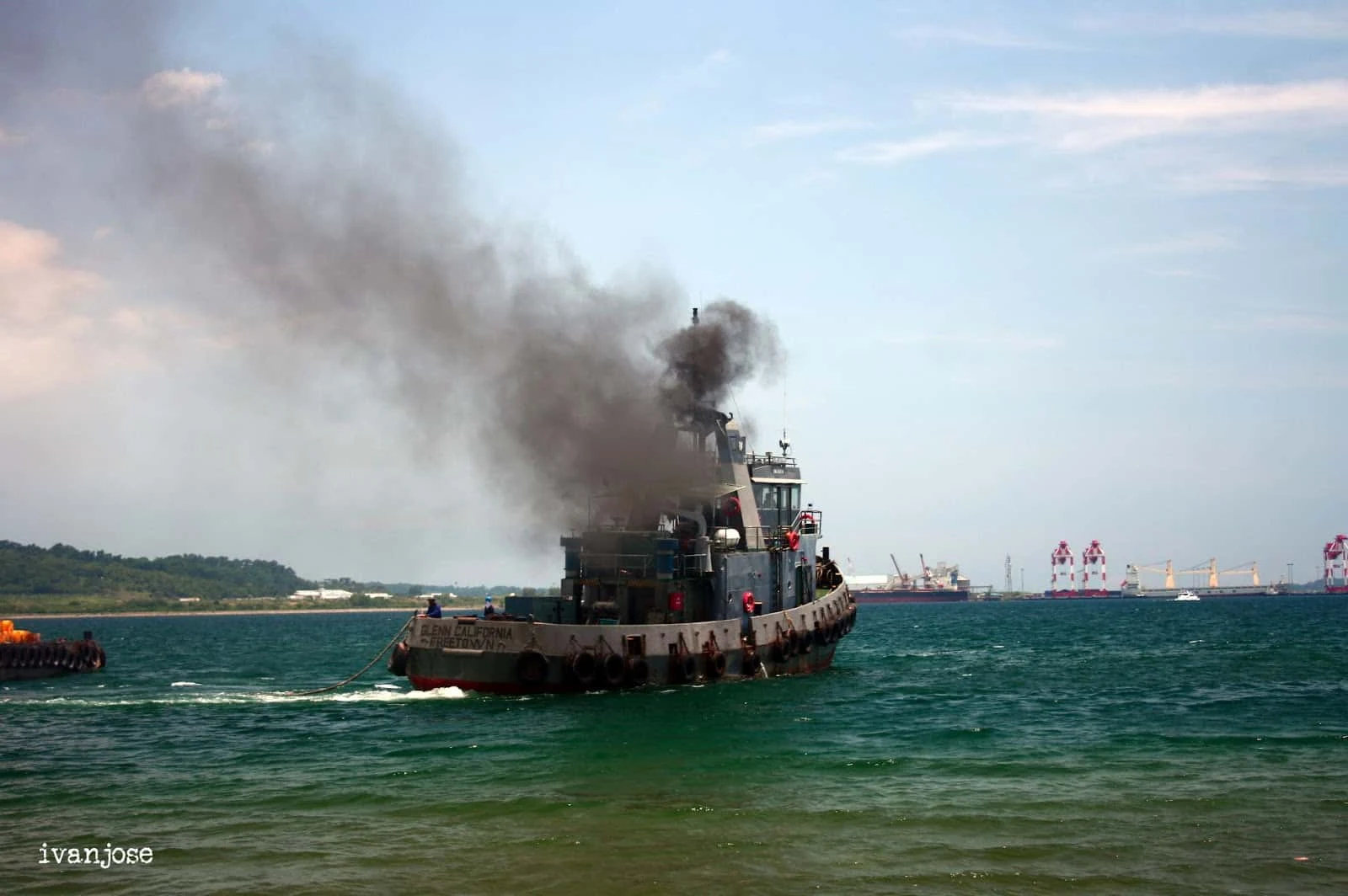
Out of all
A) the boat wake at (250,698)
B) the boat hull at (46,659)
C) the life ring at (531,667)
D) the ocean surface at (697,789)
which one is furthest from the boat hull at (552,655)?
the boat hull at (46,659)

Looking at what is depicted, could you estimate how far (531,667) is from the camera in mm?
31594

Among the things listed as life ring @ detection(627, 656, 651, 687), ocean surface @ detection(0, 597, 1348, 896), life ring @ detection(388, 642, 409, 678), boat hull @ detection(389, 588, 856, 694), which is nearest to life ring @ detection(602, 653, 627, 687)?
boat hull @ detection(389, 588, 856, 694)

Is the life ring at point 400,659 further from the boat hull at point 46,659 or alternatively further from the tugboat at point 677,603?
the boat hull at point 46,659

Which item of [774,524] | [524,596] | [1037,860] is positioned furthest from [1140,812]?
[774,524]

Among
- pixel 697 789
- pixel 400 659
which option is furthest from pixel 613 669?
pixel 697 789

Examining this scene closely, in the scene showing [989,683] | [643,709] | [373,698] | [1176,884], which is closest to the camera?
[1176,884]

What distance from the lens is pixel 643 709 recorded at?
30.1 m

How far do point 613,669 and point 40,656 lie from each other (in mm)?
31367

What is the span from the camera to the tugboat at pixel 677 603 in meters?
31.9

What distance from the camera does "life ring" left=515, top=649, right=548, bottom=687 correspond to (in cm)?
3159

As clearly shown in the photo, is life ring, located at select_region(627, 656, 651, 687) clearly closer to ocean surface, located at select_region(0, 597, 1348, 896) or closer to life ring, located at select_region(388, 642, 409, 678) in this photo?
ocean surface, located at select_region(0, 597, 1348, 896)

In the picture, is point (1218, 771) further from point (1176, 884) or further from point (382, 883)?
point (382, 883)

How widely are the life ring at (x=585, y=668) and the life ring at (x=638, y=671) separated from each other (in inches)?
38.0

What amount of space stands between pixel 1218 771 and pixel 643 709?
1321cm
